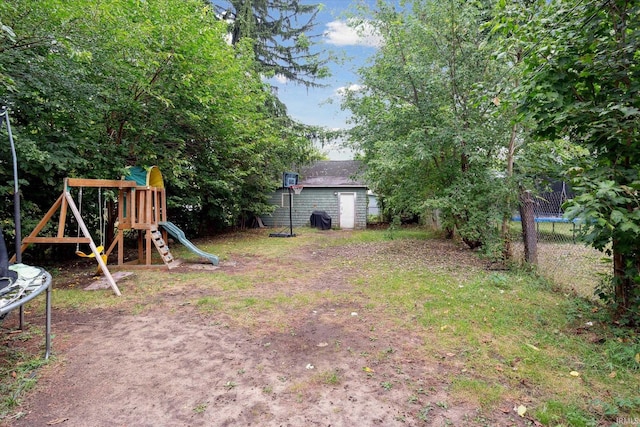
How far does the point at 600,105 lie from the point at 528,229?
12.5ft

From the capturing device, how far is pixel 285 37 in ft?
53.9

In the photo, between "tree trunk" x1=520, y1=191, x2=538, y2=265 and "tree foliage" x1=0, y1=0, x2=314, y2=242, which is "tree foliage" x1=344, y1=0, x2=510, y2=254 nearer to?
"tree trunk" x1=520, y1=191, x2=538, y2=265

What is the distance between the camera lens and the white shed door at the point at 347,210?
16047mm

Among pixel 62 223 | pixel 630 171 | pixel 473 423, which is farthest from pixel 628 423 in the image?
pixel 62 223

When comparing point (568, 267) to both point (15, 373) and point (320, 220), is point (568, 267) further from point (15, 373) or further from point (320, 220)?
point (320, 220)

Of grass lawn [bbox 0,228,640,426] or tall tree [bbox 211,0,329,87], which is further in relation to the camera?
tall tree [bbox 211,0,329,87]

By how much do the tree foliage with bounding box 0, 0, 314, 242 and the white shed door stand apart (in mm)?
6952

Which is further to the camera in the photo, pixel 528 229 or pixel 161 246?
pixel 161 246

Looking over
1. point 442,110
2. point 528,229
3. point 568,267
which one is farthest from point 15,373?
point 442,110

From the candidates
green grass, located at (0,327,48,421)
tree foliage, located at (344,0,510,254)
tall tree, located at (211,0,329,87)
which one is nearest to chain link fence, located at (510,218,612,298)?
tree foliage, located at (344,0,510,254)

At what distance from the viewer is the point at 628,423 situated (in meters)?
1.98

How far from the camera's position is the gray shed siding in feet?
52.5

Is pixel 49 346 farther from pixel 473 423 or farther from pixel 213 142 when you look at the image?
pixel 213 142

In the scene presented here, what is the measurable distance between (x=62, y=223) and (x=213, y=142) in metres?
5.69
